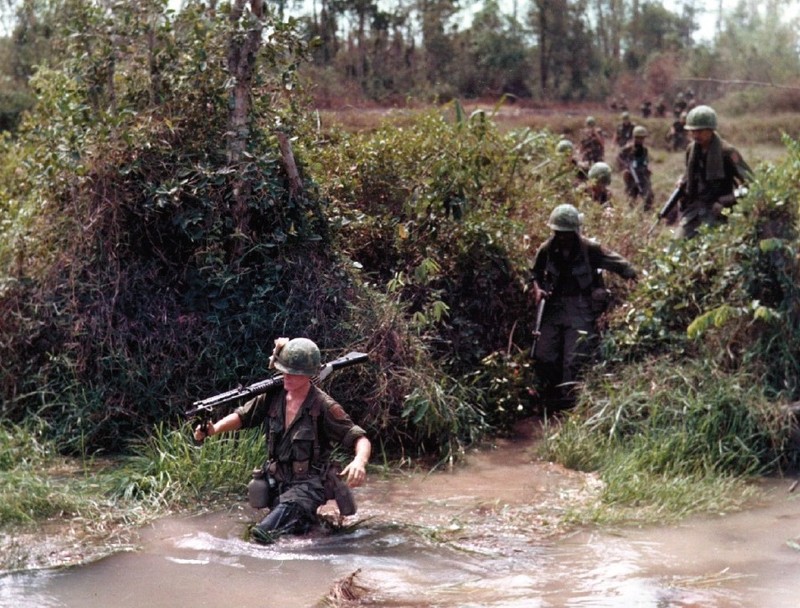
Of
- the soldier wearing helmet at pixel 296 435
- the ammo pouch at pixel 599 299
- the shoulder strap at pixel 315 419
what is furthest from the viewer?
the ammo pouch at pixel 599 299

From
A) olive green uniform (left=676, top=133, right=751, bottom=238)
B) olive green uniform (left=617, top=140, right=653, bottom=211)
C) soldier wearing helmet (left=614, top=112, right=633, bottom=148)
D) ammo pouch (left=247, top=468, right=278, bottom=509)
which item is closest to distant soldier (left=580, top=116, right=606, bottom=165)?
olive green uniform (left=617, top=140, right=653, bottom=211)

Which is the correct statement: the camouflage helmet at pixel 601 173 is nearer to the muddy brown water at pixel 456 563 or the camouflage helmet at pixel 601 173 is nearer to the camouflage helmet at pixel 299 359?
the muddy brown water at pixel 456 563

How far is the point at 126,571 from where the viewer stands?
5.96 metres

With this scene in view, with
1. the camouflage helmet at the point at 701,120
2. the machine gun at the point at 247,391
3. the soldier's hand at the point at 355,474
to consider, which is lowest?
the soldier's hand at the point at 355,474

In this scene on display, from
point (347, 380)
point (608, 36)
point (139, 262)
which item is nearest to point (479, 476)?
point (347, 380)

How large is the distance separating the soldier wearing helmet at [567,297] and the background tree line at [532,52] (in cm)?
1199

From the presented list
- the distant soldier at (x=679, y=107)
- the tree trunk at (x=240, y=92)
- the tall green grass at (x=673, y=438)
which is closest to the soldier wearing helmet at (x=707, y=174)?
the tall green grass at (x=673, y=438)

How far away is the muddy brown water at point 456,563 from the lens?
5.61m

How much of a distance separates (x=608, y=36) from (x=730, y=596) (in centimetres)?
3614

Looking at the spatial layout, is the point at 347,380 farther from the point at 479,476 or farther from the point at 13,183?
the point at 13,183

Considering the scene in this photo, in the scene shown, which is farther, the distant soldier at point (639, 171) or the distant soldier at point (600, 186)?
the distant soldier at point (639, 171)

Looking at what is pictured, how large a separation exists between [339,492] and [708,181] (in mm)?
5695

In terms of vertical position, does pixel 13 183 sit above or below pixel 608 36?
below

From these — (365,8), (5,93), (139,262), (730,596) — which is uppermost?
(365,8)
